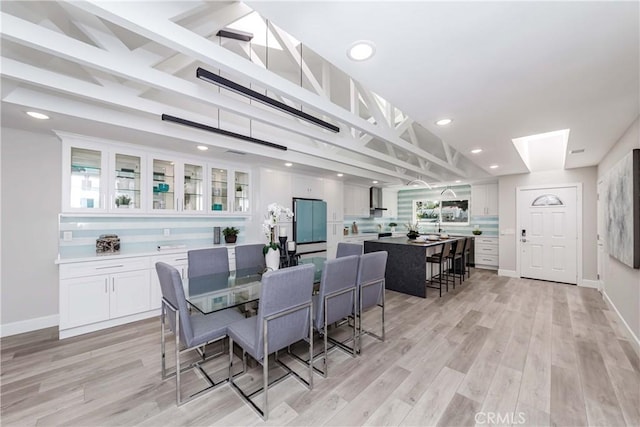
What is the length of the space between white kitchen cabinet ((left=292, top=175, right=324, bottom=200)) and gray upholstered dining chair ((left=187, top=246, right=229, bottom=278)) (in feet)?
→ 7.90

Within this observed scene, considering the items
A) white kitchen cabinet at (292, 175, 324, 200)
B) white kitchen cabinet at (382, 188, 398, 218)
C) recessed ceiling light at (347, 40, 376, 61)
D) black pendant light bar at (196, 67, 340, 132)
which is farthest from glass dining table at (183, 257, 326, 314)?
white kitchen cabinet at (382, 188, 398, 218)

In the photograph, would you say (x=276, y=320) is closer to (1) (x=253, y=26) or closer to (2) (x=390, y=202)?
(1) (x=253, y=26)

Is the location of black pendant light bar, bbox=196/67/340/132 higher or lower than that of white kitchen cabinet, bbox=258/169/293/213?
higher

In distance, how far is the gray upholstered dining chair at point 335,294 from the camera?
2305 mm

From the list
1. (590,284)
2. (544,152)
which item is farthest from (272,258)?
(590,284)

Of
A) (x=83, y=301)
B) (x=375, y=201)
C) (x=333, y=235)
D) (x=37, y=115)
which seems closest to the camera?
(x=37, y=115)

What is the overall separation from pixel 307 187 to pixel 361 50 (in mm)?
4053

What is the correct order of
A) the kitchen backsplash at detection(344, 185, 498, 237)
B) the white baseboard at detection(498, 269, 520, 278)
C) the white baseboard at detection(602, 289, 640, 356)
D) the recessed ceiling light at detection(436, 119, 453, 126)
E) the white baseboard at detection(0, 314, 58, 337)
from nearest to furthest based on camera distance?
the white baseboard at detection(602, 289, 640, 356) → the recessed ceiling light at detection(436, 119, 453, 126) → the white baseboard at detection(0, 314, 58, 337) → the white baseboard at detection(498, 269, 520, 278) → the kitchen backsplash at detection(344, 185, 498, 237)

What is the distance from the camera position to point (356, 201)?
24.3 ft

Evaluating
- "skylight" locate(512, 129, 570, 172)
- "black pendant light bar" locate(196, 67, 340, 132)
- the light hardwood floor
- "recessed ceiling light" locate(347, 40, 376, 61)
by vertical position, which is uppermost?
"skylight" locate(512, 129, 570, 172)

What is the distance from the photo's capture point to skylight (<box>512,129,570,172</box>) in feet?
16.1

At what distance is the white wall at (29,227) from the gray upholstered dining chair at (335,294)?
357cm

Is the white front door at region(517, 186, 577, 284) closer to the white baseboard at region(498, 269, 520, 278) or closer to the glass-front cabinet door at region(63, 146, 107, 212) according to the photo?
the white baseboard at region(498, 269, 520, 278)

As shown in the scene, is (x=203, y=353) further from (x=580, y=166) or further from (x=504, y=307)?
(x=580, y=166)
